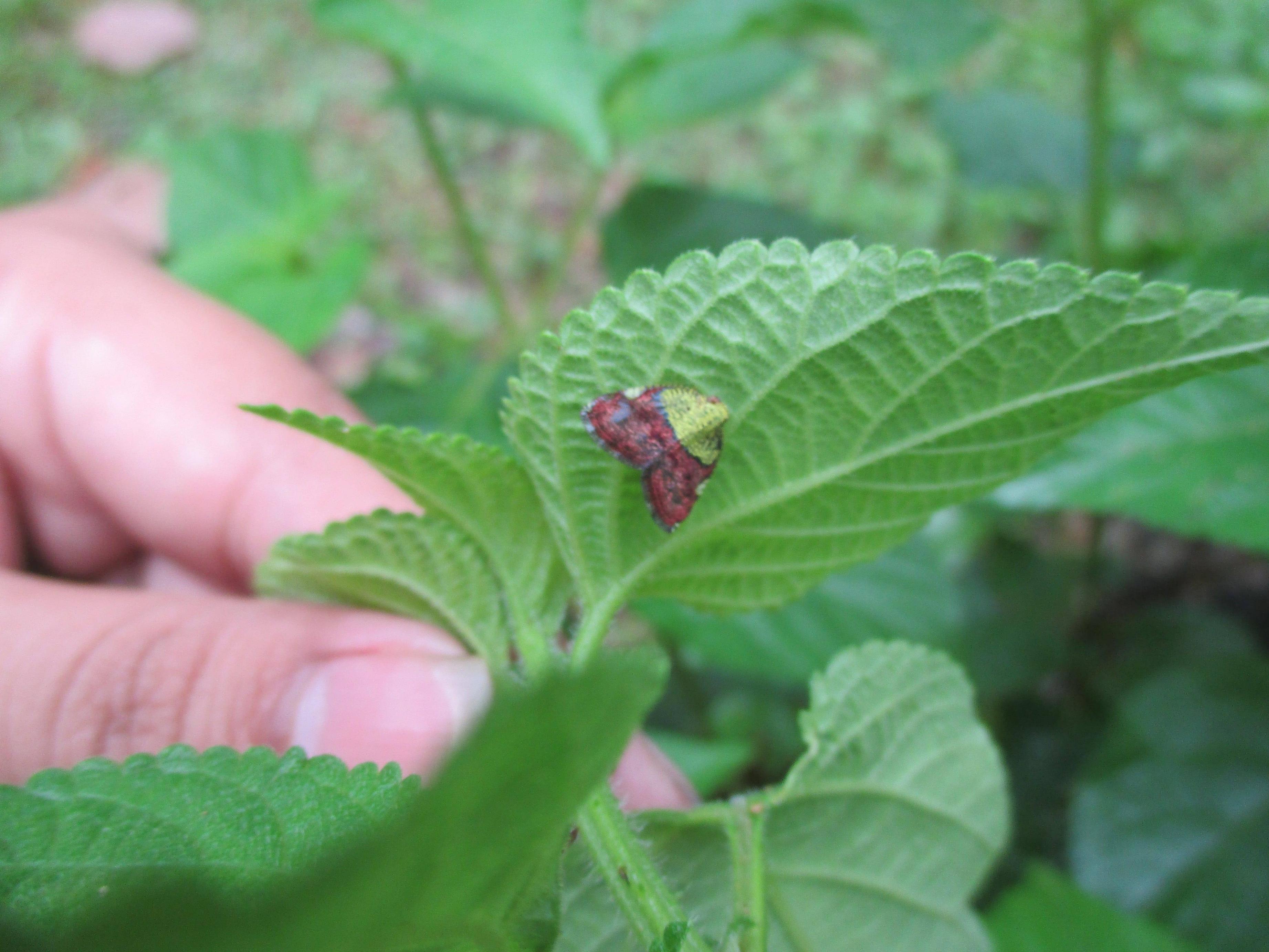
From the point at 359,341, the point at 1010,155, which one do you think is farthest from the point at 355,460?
the point at 359,341

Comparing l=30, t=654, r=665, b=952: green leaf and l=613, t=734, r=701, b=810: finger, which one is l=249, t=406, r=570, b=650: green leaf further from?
l=613, t=734, r=701, b=810: finger

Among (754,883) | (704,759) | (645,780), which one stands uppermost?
(754,883)

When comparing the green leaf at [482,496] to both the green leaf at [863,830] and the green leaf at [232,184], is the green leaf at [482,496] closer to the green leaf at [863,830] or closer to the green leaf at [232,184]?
the green leaf at [863,830]

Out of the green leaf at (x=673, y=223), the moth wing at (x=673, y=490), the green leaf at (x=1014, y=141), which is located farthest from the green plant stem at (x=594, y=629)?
the green leaf at (x=1014, y=141)

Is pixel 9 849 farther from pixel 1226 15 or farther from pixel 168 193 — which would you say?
pixel 1226 15

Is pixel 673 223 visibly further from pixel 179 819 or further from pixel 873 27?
pixel 179 819

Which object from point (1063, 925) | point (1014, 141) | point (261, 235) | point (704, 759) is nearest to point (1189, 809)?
point (1063, 925)
